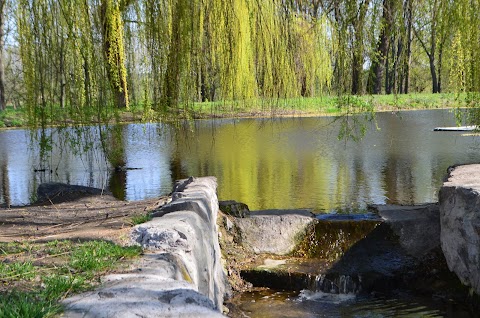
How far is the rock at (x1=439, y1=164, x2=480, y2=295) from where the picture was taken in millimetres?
4434

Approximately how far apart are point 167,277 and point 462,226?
2999mm

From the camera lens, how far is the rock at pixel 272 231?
19.7 ft

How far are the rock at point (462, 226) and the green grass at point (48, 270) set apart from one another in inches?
107

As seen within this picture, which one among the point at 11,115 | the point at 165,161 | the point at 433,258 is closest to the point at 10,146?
the point at 165,161

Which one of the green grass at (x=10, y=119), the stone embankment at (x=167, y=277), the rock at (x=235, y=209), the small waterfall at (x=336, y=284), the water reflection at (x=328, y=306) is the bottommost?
the water reflection at (x=328, y=306)

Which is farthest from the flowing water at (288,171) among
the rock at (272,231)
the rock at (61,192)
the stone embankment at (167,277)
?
the stone embankment at (167,277)

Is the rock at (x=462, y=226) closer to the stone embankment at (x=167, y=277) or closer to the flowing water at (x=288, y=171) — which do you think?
the flowing water at (x=288, y=171)

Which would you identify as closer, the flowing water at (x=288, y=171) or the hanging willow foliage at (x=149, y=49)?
the hanging willow foliage at (x=149, y=49)

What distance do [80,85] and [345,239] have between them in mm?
3530

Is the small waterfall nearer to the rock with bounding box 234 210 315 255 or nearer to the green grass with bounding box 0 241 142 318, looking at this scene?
the rock with bounding box 234 210 315 255

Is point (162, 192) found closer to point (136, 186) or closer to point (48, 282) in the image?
point (136, 186)

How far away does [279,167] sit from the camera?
10.9 meters

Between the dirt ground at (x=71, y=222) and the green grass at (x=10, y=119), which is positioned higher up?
the green grass at (x=10, y=119)

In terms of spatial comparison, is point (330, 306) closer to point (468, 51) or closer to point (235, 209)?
point (235, 209)
